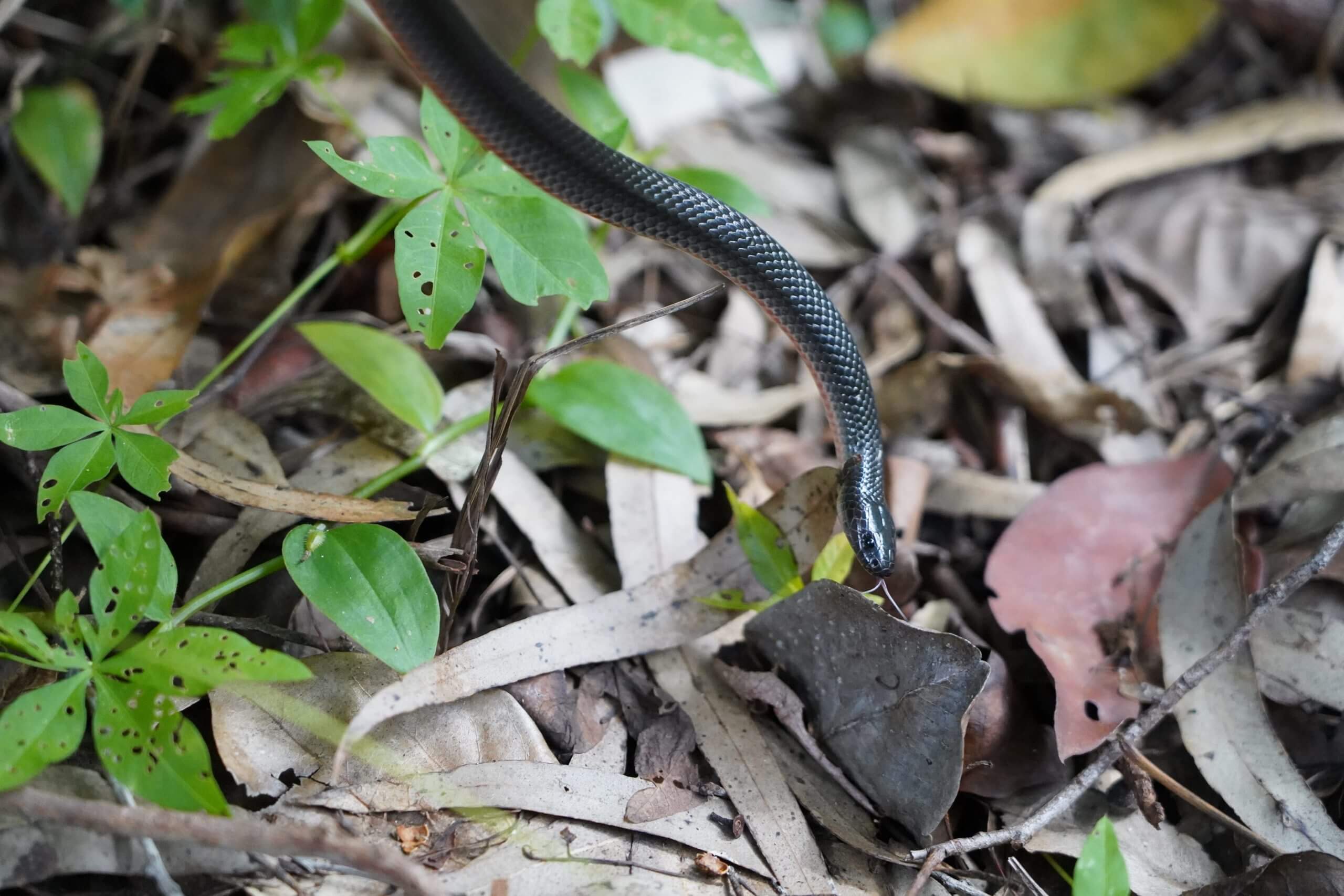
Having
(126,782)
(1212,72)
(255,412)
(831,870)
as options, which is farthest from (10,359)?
(1212,72)

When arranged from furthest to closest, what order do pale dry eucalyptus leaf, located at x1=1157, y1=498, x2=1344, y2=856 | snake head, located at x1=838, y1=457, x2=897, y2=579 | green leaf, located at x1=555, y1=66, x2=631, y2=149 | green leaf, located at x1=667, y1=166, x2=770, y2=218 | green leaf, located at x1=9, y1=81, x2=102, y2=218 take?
green leaf, located at x1=9, y1=81, x2=102, y2=218, green leaf, located at x1=667, y1=166, x2=770, y2=218, green leaf, located at x1=555, y1=66, x2=631, y2=149, snake head, located at x1=838, y1=457, x2=897, y2=579, pale dry eucalyptus leaf, located at x1=1157, y1=498, x2=1344, y2=856

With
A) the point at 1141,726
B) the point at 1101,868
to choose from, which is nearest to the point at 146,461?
the point at 1101,868

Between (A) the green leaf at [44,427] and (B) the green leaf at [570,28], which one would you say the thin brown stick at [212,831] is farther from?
(B) the green leaf at [570,28]

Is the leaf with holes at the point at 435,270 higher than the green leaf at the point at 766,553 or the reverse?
higher

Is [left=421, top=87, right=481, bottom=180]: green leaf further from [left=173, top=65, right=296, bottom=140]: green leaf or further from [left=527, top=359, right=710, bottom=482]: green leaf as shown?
[left=527, top=359, right=710, bottom=482]: green leaf

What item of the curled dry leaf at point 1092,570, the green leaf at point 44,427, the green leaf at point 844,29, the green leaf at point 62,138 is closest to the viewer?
the green leaf at point 44,427

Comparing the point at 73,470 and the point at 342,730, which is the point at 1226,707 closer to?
the point at 342,730

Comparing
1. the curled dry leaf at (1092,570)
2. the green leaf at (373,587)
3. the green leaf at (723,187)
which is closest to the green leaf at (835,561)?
the curled dry leaf at (1092,570)

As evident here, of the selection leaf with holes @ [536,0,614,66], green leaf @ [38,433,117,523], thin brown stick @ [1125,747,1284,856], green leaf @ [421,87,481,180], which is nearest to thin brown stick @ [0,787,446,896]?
green leaf @ [38,433,117,523]
